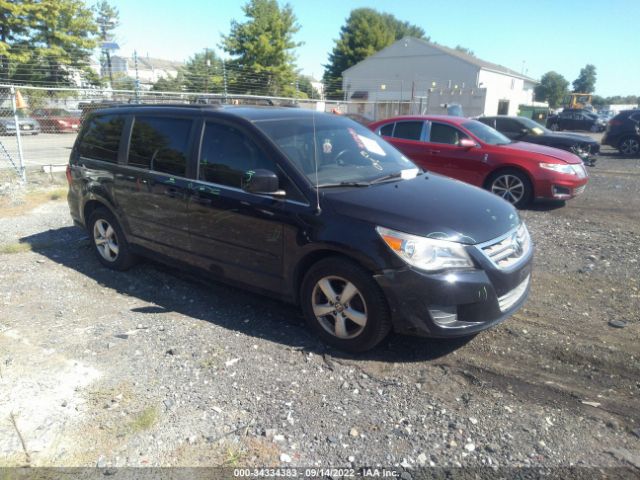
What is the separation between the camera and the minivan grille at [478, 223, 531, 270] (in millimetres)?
3318

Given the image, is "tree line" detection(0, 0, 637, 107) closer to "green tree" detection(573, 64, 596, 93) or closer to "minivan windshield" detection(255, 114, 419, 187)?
"minivan windshield" detection(255, 114, 419, 187)

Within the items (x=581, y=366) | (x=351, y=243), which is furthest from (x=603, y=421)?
(x=351, y=243)

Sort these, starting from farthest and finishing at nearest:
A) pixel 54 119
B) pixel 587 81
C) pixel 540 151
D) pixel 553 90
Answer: pixel 587 81 → pixel 553 90 → pixel 54 119 → pixel 540 151

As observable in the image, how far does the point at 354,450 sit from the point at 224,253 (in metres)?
2.09

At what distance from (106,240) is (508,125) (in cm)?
1141

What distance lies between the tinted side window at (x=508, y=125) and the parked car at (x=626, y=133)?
5798mm

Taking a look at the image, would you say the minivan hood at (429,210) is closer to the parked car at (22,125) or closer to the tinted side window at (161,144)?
the tinted side window at (161,144)

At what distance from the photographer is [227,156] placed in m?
4.09

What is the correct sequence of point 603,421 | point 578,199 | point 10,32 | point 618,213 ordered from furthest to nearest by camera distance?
point 10,32 < point 578,199 < point 618,213 < point 603,421

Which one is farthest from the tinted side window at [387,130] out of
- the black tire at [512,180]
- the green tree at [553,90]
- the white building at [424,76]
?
the green tree at [553,90]

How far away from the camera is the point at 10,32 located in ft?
99.7

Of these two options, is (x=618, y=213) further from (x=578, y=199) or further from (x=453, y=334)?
(x=453, y=334)

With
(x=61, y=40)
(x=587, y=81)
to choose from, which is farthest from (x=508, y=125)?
(x=587, y=81)

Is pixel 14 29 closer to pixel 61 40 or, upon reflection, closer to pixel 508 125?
pixel 61 40
